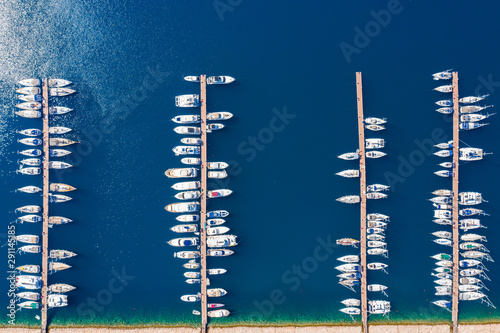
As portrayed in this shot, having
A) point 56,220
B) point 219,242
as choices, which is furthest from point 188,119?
point 56,220

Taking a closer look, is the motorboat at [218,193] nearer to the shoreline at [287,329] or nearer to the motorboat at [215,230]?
the motorboat at [215,230]

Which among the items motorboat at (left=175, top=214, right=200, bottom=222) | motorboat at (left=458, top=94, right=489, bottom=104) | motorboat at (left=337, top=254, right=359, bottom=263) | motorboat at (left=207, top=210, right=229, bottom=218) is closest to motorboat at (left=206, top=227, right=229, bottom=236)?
motorboat at (left=207, top=210, right=229, bottom=218)

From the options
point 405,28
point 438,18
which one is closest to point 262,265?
point 405,28

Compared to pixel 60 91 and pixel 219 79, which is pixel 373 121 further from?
pixel 60 91

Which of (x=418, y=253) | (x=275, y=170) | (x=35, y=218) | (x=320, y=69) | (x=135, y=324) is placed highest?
(x=320, y=69)

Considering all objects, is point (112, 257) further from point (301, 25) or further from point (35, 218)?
point (301, 25)

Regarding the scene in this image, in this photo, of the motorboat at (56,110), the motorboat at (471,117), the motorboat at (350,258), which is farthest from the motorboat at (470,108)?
the motorboat at (56,110)

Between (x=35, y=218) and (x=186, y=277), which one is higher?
(x=35, y=218)
